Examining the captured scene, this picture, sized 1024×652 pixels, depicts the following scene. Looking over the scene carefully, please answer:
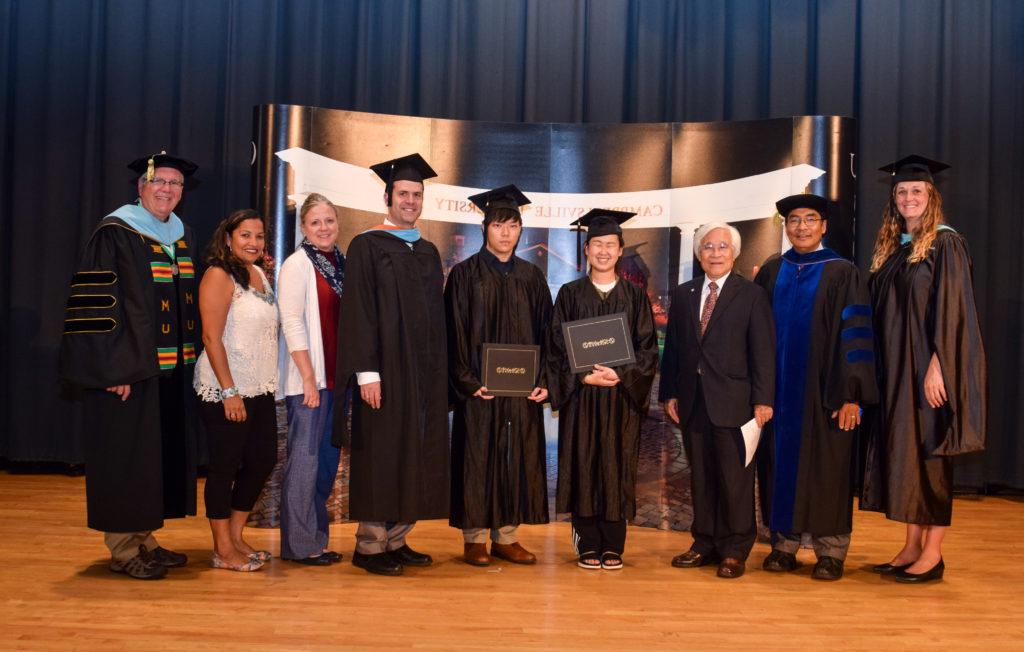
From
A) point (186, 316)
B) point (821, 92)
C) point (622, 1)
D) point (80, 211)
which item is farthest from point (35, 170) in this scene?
point (821, 92)

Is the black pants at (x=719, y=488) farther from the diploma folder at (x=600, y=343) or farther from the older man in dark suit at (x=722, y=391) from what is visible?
the diploma folder at (x=600, y=343)

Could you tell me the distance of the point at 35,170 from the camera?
6457mm

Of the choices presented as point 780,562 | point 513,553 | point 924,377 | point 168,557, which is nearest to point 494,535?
point 513,553

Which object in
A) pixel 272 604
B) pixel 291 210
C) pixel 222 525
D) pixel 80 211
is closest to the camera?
pixel 272 604

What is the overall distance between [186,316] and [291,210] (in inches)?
49.7

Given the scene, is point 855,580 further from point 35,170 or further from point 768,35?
point 35,170

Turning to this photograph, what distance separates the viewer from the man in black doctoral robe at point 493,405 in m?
4.09

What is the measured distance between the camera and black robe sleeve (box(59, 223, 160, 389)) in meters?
3.64

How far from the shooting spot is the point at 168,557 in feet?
13.0

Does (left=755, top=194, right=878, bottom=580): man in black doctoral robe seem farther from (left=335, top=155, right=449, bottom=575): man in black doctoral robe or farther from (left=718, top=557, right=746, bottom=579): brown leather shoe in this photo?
(left=335, top=155, right=449, bottom=575): man in black doctoral robe

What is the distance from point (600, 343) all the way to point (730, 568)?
45.3 inches

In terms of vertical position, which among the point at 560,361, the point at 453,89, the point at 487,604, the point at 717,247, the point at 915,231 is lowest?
the point at 487,604

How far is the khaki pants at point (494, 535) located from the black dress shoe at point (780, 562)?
118 cm

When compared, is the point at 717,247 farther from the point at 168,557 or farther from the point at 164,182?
the point at 168,557
